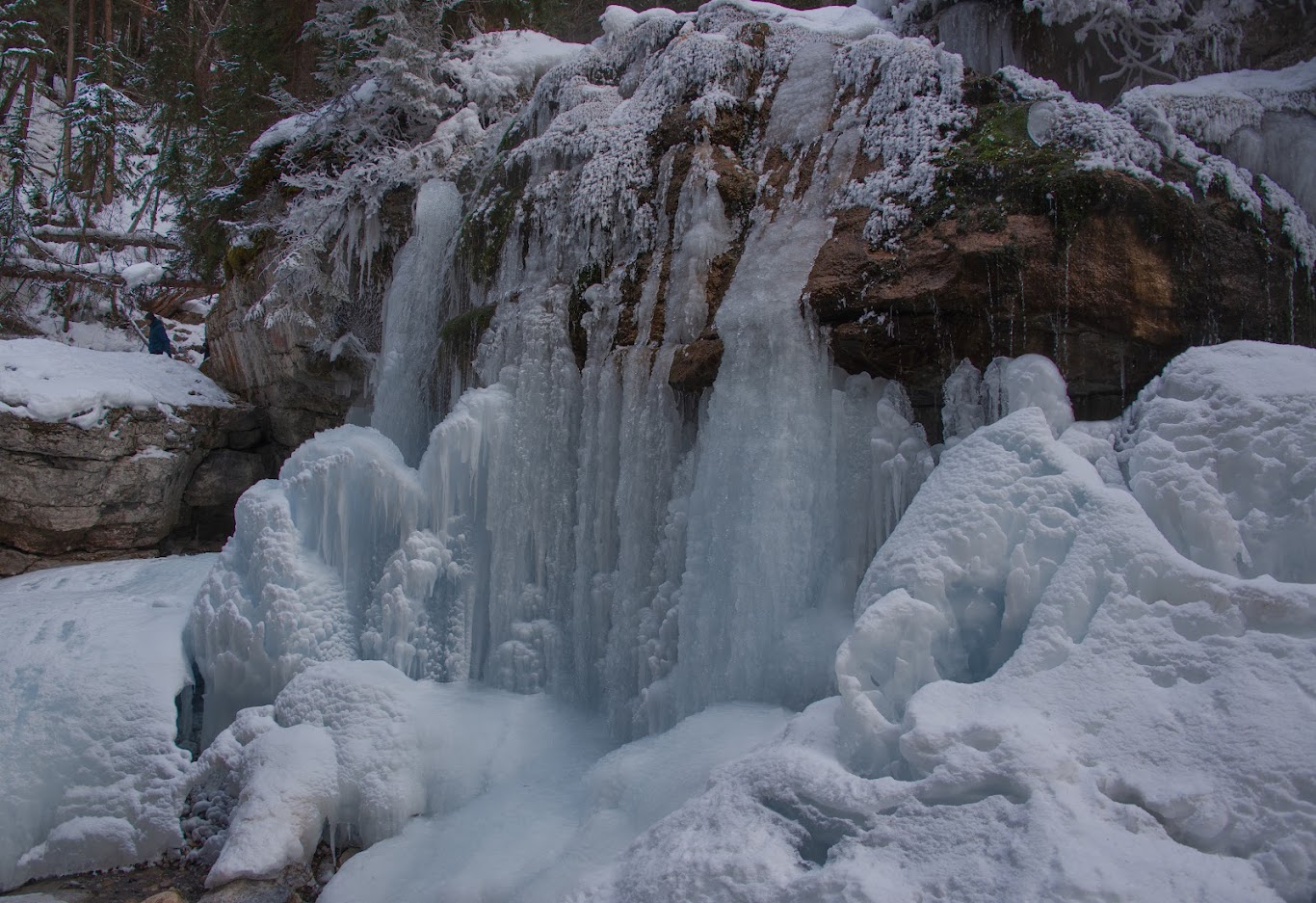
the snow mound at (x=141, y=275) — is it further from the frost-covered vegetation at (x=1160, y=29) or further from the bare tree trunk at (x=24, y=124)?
the frost-covered vegetation at (x=1160, y=29)

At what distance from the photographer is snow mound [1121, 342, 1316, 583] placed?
9.20 feet

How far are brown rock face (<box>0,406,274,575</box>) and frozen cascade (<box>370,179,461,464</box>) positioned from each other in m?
2.90

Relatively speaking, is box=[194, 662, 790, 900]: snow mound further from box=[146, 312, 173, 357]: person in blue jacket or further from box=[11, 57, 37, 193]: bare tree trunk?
box=[11, 57, 37, 193]: bare tree trunk

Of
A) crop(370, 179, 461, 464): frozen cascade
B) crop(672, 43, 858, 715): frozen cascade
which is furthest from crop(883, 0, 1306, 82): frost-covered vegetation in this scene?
crop(370, 179, 461, 464): frozen cascade

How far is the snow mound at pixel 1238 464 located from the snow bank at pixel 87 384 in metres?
9.33

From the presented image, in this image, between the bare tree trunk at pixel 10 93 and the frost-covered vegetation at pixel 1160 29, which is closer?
the frost-covered vegetation at pixel 1160 29

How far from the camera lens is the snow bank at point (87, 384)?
8023 millimetres

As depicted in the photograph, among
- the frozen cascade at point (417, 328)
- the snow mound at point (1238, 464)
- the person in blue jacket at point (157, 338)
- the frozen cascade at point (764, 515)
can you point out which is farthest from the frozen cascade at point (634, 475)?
the person in blue jacket at point (157, 338)

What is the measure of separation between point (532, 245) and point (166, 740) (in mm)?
4272

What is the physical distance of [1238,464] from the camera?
9.78 feet

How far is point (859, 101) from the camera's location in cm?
534

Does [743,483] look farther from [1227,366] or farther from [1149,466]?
[1227,366]

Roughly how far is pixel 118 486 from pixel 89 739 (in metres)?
4.44

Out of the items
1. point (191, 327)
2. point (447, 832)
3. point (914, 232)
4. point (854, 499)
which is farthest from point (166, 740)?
point (191, 327)
